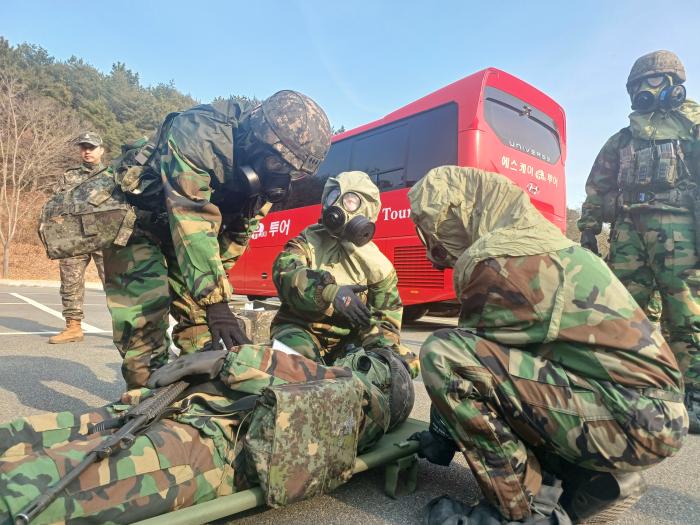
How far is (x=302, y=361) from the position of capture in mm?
1704

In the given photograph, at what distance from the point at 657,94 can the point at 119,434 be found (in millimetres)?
3578

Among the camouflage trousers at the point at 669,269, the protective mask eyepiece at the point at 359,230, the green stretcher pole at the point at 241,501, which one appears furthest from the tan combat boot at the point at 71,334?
the camouflage trousers at the point at 669,269

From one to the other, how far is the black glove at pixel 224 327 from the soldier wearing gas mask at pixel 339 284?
2.26 ft

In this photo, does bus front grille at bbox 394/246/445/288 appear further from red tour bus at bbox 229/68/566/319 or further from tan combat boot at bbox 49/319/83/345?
tan combat boot at bbox 49/319/83/345

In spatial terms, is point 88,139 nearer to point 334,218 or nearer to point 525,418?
point 334,218

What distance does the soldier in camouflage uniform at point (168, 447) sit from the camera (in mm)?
1163

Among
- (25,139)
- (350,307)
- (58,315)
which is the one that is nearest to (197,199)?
(350,307)

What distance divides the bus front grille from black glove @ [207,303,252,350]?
4039 millimetres

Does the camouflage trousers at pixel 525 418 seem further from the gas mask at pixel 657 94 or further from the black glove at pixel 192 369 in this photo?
the gas mask at pixel 657 94

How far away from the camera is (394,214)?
6.12 metres

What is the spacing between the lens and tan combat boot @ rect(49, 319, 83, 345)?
4840mm

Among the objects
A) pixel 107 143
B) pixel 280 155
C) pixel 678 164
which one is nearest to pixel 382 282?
pixel 280 155

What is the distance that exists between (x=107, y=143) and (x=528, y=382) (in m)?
32.3

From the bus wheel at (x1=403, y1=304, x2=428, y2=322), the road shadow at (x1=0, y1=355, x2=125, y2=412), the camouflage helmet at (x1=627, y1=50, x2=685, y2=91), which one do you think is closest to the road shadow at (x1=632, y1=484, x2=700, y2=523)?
the camouflage helmet at (x1=627, y1=50, x2=685, y2=91)
